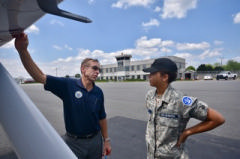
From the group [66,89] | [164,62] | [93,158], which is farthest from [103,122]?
[164,62]

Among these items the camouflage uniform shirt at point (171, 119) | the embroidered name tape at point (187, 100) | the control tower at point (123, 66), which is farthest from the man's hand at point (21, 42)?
the control tower at point (123, 66)

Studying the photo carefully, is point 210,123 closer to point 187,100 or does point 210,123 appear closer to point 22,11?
point 187,100

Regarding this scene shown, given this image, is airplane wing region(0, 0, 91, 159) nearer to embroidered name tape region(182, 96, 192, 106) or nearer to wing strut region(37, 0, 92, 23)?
wing strut region(37, 0, 92, 23)

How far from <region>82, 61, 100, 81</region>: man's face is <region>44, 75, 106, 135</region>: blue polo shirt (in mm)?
147

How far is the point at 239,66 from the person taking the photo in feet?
282

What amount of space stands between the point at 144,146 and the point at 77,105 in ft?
7.55

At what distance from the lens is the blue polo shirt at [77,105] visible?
5.57ft

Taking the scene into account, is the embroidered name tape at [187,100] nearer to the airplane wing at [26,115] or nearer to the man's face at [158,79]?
the man's face at [158,79]

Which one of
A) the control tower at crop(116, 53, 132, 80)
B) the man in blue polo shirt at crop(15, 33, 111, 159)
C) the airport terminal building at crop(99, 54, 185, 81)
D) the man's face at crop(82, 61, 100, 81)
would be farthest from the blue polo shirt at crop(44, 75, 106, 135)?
the control tower at crop(116, 53, 132, 80)

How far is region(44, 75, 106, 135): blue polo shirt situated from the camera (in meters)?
1.70

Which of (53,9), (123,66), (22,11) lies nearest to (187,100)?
(53,9)

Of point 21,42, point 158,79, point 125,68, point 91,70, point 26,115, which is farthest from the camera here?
point 125,68

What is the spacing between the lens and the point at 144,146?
3283 millimetres

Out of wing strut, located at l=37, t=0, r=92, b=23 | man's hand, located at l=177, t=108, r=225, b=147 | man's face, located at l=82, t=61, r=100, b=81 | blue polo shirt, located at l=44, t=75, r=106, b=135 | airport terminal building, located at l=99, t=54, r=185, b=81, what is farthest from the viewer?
airport terminal building, located at l=99, t=54, r=185, b=81
